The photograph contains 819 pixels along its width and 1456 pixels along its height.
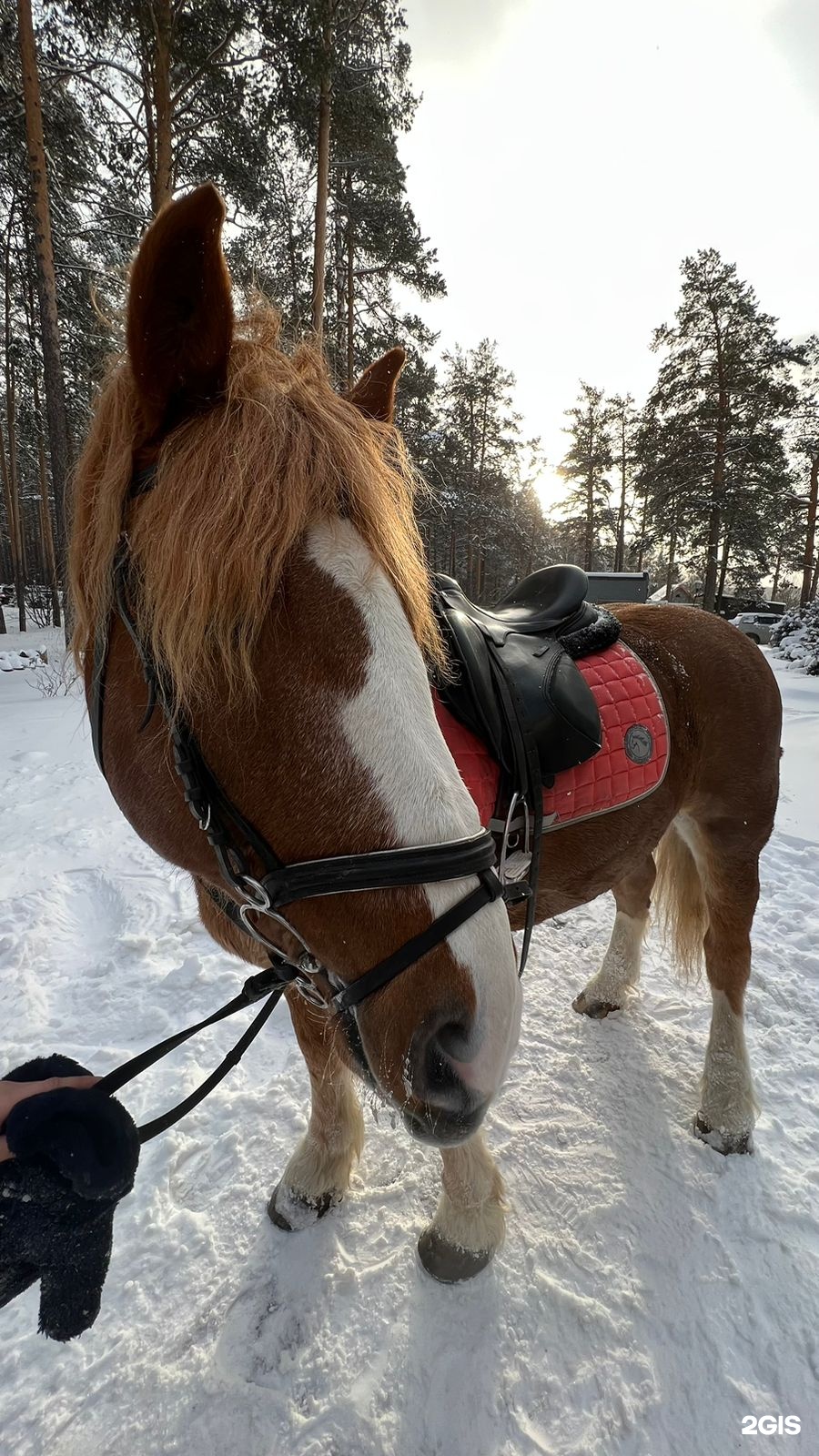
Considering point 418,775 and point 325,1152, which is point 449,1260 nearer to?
point 325,1152

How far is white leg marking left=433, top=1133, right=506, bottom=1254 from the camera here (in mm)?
1608

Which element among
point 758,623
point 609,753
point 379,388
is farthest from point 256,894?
point 758,623

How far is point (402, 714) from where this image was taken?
88cm

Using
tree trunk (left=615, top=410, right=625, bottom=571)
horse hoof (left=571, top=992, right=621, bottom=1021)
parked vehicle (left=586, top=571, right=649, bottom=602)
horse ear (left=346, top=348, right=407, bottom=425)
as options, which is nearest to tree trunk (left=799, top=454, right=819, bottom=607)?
tree trunk (left=615, top=410, right=625, bottom=571)

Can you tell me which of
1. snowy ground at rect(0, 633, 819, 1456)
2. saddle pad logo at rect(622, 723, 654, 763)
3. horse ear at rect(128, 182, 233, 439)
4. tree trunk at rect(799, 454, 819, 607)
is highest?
tree trunk at rect(799, 454, 819, 607)

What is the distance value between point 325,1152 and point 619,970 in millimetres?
1528

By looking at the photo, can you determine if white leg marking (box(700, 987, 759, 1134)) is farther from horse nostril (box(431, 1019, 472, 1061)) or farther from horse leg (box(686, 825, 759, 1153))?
horse nostril (box(431, 1019, 472, 1061))

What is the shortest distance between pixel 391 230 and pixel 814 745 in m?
11.8

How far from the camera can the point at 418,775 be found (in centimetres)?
87

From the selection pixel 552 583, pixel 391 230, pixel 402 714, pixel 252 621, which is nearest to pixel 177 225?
pixel 252 621

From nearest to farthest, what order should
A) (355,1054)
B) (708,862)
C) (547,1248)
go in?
(355,1054) < (547,1248) < (708,862)

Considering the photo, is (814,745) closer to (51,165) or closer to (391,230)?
(391,230)

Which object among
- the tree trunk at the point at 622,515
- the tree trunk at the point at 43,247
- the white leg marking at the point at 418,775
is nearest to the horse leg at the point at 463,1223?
the white leg marking at the point at 418,775

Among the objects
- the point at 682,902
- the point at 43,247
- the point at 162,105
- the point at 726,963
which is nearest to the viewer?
the point at 726,963
